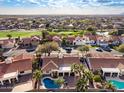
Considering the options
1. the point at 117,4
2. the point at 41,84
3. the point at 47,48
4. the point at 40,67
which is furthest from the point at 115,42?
the point at 41,84

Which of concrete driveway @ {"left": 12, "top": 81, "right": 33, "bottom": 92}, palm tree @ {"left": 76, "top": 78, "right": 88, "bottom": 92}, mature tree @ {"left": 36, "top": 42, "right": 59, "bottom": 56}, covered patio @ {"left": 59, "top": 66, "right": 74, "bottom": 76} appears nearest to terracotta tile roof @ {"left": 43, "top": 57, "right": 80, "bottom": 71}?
covered patio @ {"left": 59, "top": 66, "right": 74, "bottom": 76}

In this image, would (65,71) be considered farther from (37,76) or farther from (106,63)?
(106,63)

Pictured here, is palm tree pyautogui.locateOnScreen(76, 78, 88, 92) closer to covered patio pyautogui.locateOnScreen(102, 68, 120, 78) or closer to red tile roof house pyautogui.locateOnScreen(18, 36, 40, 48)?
covered patio pyautogui.locateOnScreen(102, 68, 120, 78)

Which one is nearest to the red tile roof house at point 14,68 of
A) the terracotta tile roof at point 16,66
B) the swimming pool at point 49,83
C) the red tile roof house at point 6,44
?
the terracotta tile roof at point 16,66

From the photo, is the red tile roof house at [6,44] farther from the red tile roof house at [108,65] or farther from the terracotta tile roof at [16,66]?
the red tile roof house at [108,65]

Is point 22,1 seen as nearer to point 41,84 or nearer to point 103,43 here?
point 41,84
